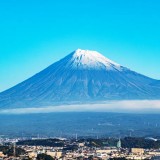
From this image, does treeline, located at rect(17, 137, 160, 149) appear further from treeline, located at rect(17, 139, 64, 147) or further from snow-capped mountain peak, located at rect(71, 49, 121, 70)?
snow-capped mountain peak, located at rect(71, 49, 121, 70)

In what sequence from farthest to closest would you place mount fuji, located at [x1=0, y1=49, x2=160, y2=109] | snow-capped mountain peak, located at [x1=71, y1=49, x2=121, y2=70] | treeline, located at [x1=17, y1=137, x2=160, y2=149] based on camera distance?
snow-capped mountain peak, located at [x1=71, y1=49, x2=121, y2=70] → mount fuji, located at [x1=0, y1=49, x2=160, y2=109] → treeline, located at [x1=17, y1=137, x2=160, y2=149]

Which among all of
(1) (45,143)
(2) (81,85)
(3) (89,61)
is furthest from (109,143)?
(3) (89,61)

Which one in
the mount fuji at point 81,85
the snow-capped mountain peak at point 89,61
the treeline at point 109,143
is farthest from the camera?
the snow-capped mountain peak at point 89,61

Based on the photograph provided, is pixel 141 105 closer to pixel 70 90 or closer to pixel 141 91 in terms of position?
pixel 141 91

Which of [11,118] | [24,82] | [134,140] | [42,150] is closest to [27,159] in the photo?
[42,150]

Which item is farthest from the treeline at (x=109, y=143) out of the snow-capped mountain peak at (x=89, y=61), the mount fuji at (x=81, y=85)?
the snow-capped mountain peak at (x=89, y=61)

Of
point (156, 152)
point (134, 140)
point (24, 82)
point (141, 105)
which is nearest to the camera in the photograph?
point (156, 152)

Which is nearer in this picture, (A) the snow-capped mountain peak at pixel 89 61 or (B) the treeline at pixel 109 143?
(B) the treeline at pixel 109 143

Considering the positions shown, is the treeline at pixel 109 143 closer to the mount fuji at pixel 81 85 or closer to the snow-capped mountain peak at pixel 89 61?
the mount fuji at pixel 81 85

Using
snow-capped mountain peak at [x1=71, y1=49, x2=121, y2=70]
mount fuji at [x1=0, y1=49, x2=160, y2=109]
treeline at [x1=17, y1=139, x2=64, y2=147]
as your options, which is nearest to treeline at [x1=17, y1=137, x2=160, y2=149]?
treeline at [x1=17, y1=139, x2=64, y2=147]
